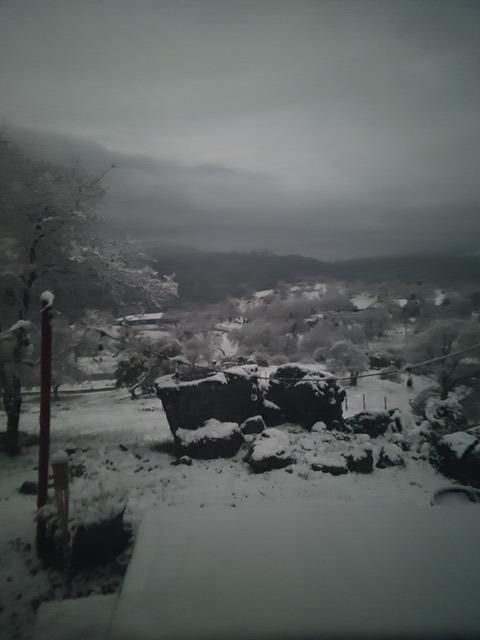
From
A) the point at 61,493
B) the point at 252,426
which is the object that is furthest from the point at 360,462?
the point at 61,493

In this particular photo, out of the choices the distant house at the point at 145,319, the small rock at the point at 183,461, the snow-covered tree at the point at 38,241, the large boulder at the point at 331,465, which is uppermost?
the snow-covered tree at the point at 38,241

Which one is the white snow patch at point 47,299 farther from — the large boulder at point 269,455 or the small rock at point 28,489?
the large boulder at point 269,455

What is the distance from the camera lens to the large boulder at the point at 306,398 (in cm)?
689

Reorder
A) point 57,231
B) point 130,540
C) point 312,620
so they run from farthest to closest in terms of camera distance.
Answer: point 57,231 < point 130,540 < point 312,620

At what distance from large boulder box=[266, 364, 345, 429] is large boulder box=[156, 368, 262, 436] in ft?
2.42

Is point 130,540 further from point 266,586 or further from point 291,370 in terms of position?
point 291,370

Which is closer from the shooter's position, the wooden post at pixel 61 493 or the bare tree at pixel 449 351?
the wooden post at pixel 61 493

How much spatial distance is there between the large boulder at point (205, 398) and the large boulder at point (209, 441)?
31 cm

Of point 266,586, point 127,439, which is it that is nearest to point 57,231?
point 127,439

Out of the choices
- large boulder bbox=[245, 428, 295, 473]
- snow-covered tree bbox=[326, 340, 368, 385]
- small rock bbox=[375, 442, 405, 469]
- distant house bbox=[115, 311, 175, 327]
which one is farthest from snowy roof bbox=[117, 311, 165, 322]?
small rock bbox=[375, 442, 405, 469]

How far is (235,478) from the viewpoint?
16.4ft

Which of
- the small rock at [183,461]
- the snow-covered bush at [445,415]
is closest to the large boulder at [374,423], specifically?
the snow-covered bush at [445,415]

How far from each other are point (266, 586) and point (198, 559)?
2.03ft

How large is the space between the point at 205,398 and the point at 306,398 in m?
2.43
